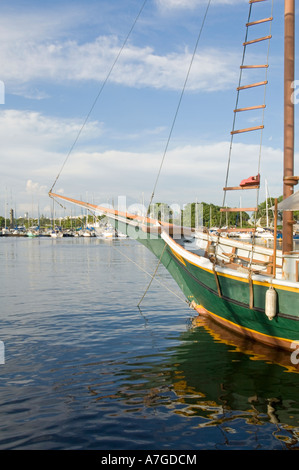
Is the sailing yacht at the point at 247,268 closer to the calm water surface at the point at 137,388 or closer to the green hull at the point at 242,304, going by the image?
the green hull at the point at 242,304

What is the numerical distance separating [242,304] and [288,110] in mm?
6274

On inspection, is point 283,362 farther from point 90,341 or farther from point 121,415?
point 90,341

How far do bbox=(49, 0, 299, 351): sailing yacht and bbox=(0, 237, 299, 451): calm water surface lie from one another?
0.85 metres

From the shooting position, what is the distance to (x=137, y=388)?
8938mm

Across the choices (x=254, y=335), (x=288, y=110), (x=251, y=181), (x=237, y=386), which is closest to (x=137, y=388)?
(x=237, y=386)

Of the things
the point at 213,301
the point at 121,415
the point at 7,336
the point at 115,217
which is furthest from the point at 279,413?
the point at 115,217

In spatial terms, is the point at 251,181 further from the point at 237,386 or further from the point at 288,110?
the point at 237,386

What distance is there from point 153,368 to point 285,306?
358cm

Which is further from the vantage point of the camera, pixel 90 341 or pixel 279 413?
pixel 90 341

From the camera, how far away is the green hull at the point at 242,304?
10266mm

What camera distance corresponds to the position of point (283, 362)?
35.0 ft
